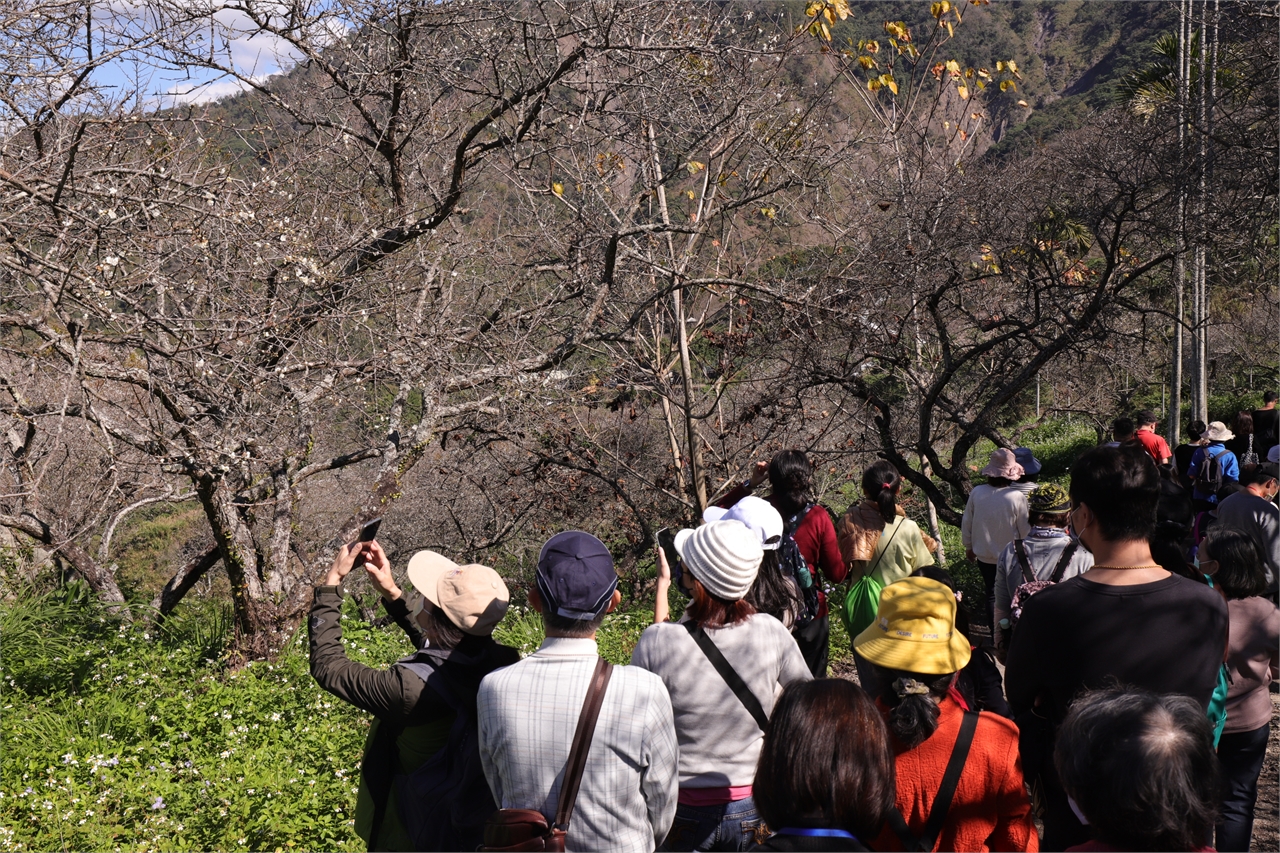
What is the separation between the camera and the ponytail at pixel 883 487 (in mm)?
3943

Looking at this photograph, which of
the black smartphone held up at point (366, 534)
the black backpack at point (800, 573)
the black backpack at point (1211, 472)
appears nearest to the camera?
the black smartphone held up at point (366, 534)

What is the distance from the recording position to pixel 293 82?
6.80 meters

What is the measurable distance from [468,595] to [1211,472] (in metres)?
6.17

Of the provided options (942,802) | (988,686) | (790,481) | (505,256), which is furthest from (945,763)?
(505,256)

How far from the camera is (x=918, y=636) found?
2.09 m

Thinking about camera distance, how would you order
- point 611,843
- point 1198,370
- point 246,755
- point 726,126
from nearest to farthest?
point 611,843
point 246,755
point 726,126
point 1198,370

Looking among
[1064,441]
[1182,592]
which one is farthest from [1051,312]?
[1064,441]

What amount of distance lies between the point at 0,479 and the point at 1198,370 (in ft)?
50.1

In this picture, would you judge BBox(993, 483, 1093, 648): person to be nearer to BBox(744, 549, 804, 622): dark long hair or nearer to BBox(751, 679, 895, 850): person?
BBox(744, 549, 804, 622): dark long hair

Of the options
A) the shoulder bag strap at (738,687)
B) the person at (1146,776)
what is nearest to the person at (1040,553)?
the shoulder bag strap at (738,687)

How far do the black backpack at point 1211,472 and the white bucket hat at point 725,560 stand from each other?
547 cm

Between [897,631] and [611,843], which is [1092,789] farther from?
[611,843]

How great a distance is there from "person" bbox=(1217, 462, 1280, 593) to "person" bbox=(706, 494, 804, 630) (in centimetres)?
281

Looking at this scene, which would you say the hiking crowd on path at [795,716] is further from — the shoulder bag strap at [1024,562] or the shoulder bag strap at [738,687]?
the shoulder bag strap at [1024,562]
